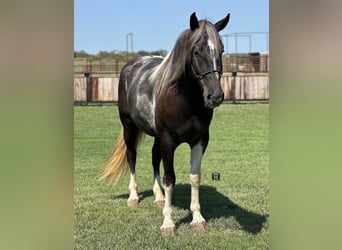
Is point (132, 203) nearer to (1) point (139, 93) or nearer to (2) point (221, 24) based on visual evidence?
(1) point (139, 93)

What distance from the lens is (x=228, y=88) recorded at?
40.0 ft

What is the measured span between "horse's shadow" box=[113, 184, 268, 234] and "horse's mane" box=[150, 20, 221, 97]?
1176mm

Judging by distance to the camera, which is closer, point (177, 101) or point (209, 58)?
point (209, 58)

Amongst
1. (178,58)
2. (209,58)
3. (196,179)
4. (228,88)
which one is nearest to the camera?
(209,58)

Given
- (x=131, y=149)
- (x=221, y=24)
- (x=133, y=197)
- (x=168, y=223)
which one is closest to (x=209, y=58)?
(x=221, y=24)

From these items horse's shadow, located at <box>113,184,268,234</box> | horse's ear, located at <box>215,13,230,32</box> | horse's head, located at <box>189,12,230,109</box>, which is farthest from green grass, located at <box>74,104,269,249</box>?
horse's ear, located at <box>215,13,230,32</box>

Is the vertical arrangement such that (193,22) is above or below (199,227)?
above

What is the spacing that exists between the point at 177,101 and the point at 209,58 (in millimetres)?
536

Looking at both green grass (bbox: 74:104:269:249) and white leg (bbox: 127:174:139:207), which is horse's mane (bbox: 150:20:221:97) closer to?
green grass (bbox: 74:104:269:249)
